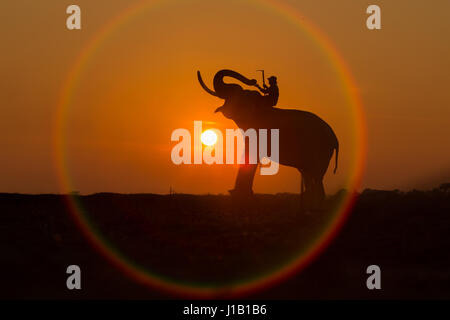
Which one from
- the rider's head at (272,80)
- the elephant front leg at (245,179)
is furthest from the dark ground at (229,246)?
the rider's head at (272,80)

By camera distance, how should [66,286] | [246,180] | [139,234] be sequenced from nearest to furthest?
[66,286] → [139,234] → [246,180]

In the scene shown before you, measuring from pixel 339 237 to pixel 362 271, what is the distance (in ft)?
14.5

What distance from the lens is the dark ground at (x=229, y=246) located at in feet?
57.9

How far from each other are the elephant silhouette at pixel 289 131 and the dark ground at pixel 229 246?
0.89 meters

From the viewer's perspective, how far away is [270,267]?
19047 mm

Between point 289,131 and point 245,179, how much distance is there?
243cm

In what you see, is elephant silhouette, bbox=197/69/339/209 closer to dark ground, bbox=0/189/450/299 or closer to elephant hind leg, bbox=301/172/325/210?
elephant hind leg, bbox=301/172/325/210

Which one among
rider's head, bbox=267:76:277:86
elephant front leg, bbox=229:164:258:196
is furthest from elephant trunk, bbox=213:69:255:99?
elephant front leg, bbox=229:164:258:196

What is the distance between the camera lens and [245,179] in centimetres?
2984

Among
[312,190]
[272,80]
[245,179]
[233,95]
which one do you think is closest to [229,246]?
[245,179]

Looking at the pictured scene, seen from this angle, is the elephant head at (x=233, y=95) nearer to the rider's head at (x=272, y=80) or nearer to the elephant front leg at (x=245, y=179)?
the rider's head at (x=272, y=80)

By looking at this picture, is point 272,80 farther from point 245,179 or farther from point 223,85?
point 245,179
